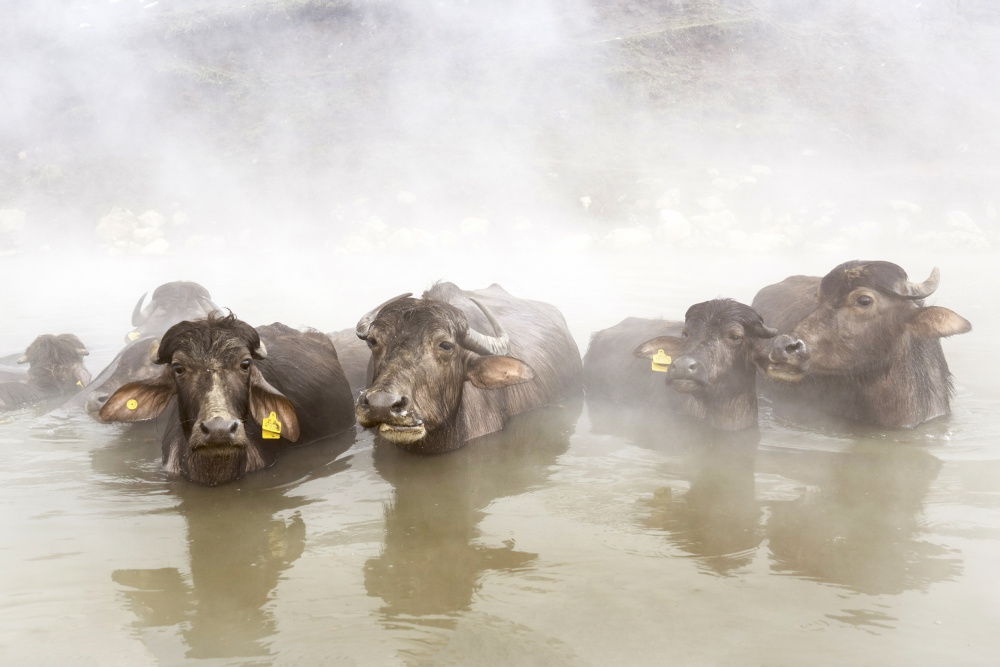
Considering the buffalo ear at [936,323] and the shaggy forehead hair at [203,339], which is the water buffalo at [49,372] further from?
the buffalo ear at [936,323]

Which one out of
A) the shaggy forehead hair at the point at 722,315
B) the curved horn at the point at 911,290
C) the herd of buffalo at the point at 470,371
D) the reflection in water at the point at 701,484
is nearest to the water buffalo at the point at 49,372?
the herd of buffalo at the point at 470,371

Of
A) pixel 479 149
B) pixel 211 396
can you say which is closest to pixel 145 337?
pixel 211 396

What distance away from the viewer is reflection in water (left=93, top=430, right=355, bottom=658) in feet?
9.07

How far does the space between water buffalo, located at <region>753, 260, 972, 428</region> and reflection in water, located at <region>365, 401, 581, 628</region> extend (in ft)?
5.39

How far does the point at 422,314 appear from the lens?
4508 mm

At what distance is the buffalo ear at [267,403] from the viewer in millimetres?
4215

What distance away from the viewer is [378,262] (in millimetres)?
17297

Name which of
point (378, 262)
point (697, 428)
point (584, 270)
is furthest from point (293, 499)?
point (378, 262)

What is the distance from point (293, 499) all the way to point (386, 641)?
1.48 m

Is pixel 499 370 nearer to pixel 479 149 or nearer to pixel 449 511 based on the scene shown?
pixel 449 511

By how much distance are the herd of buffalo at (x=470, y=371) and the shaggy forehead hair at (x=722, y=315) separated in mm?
10

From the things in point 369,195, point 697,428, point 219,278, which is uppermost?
point 369,195

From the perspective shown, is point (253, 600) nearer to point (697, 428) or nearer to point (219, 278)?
point (697, 428)

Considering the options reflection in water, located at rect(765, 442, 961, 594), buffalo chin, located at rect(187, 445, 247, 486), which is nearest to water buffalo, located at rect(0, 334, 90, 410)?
buffalo chin, located at rect(187, 445, 247, 486)
